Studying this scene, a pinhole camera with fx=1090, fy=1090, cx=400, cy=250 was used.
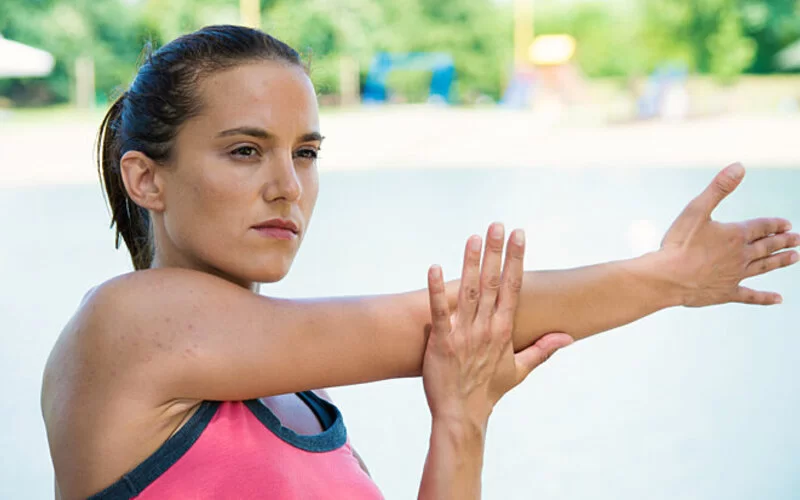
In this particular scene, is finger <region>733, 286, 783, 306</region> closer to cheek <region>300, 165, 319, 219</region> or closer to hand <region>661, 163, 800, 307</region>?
hand <region>661, 163, 800, 307</region>

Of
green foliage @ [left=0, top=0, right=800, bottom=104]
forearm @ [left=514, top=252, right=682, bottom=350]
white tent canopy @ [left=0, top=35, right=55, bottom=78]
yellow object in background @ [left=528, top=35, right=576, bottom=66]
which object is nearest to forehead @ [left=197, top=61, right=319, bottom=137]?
forearm @ [left=514, top=252, right=682, bottom=350]

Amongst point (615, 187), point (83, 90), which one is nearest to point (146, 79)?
point (615, 187)

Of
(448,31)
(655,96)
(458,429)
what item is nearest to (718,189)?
(458,429)

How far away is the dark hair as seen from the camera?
1.25 metres

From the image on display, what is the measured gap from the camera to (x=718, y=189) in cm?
139

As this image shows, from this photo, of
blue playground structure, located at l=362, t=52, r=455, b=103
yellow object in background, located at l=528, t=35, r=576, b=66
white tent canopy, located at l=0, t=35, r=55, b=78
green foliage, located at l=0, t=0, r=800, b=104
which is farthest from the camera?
blue playground structure, located at l=362, t=52, r=455, b=103

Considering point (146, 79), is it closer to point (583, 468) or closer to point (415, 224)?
point (583, 468)

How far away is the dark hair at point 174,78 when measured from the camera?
1.25 metres

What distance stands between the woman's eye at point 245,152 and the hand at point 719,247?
1.80 ft

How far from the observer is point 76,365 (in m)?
1.12

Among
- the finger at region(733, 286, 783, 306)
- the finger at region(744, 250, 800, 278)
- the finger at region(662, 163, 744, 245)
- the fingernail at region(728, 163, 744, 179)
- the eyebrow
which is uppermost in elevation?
the fingernail at region(728, 163, 744, 179)

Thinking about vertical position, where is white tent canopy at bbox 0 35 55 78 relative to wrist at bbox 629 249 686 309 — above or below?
above

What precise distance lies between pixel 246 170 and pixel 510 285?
12.8 inches

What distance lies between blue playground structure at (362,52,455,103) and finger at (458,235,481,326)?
112 feet
